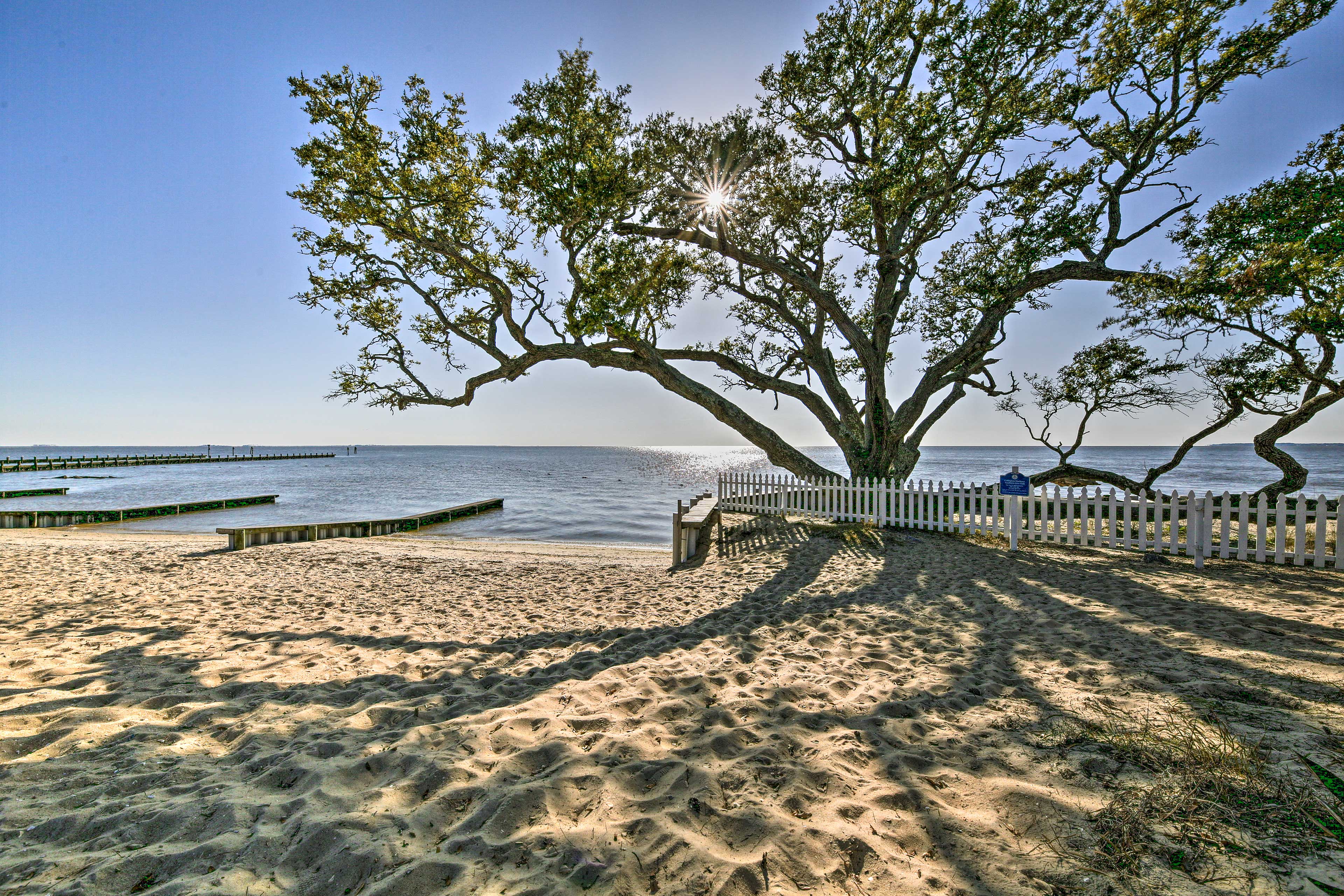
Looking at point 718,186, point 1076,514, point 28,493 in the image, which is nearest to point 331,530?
point 718,186

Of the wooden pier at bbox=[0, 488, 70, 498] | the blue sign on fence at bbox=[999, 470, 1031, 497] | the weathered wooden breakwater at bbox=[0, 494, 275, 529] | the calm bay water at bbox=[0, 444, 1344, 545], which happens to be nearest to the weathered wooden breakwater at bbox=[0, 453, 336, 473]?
the calm bay water at bbox=[0, 444, 1344, 545]

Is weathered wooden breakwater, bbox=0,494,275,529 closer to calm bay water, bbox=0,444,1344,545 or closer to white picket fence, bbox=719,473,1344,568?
calm bay water, bbox=0,444,1344,545

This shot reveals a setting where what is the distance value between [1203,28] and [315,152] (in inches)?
769

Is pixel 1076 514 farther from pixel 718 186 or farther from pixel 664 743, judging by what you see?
pixel 664 743

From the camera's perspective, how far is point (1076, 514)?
1445 cm

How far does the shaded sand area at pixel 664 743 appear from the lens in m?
1.92

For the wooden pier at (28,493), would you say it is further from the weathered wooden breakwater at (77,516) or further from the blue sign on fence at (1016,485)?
the blue sign on fence at (1016,485)

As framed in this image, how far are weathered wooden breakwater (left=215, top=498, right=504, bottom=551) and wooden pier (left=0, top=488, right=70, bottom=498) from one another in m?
20.8

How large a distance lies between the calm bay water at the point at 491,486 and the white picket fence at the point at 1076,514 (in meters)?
4.84

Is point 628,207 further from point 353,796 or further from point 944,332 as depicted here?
point 353,796

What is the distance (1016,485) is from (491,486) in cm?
3484

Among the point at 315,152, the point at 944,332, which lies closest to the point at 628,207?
the point at 315,152

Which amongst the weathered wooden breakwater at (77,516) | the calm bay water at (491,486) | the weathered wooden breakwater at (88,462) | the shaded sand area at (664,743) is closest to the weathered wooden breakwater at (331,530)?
the calm bay water at (491,486)

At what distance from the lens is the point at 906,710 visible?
328cm
